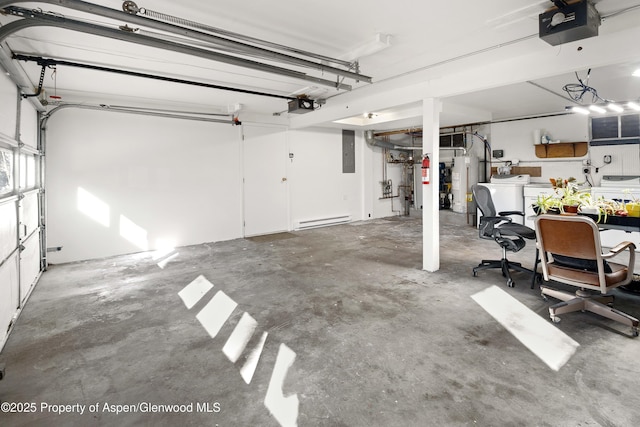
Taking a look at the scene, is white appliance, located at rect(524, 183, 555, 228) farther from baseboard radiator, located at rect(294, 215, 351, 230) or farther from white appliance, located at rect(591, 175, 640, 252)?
baseboard radiator, located at rect(294, 215, 351, 230)

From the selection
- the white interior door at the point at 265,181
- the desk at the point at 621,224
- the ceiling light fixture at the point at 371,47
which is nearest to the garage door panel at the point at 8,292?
the ceiling light fixture at the point at 371,47

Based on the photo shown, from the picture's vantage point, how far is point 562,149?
6.50m

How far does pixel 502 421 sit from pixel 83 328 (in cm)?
319

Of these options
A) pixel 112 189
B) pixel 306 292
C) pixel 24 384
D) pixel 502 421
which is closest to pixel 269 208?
pixel 112 189

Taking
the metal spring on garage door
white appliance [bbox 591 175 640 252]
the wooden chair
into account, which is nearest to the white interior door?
the metal spring on garage door

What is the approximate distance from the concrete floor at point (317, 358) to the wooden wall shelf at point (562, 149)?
13.1 ft

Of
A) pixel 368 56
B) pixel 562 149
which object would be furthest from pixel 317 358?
pixel 562 149

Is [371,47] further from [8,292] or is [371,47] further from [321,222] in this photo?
[321,222]

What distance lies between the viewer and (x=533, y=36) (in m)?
2.97

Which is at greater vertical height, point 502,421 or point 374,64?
point 374,64

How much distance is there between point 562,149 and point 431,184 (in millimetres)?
4229

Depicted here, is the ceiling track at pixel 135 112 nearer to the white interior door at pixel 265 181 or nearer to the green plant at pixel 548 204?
the white interior door at pixel 265 181

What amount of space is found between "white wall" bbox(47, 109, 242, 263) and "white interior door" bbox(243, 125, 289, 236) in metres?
0.24

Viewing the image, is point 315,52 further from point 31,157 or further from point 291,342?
point 31,157
